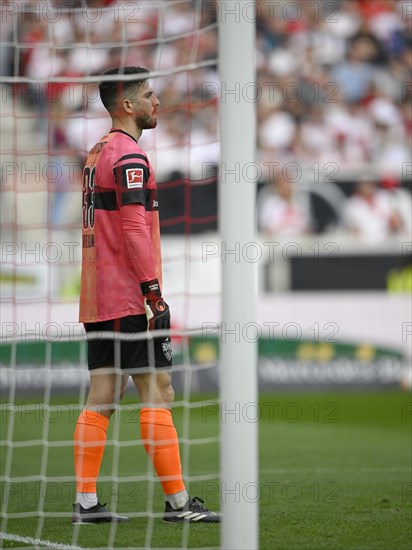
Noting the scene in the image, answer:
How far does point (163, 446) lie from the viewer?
4402 millimetres

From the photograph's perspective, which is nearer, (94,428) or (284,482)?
(94,428)

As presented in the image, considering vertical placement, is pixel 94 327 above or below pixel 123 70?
below

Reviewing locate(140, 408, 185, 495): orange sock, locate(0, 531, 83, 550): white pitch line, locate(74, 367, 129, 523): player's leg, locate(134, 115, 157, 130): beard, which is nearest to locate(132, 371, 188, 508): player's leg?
locate(140, 408, 185, 495): orange sock

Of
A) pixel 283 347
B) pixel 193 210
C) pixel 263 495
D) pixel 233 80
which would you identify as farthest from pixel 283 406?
pixel 233 80

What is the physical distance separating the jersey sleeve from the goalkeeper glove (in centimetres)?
34

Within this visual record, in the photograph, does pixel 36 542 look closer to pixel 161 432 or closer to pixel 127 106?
pixel 161 432

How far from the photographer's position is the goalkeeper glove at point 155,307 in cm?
425

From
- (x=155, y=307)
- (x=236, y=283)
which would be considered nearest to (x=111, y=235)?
(x=155, y=307)

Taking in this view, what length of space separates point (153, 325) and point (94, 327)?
37 centimetres

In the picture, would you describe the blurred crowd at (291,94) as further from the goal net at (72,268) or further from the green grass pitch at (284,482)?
the green grass pitch at (284,482)

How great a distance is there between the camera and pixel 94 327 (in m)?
4.52

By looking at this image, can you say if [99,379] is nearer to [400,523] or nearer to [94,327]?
[94,327]

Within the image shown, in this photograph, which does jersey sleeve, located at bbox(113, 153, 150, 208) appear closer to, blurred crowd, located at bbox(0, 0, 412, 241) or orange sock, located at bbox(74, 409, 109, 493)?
orange sock, located at bbox(74, 409, 109, 493)

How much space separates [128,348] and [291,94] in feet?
33.8
